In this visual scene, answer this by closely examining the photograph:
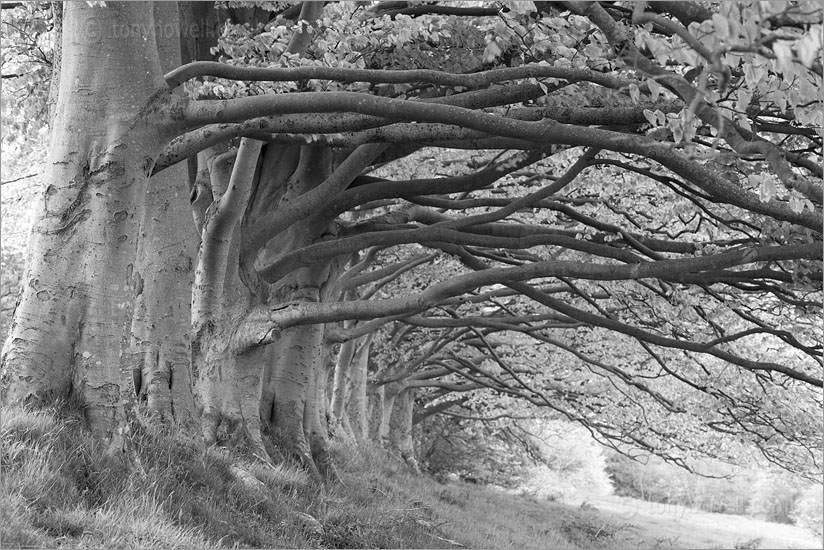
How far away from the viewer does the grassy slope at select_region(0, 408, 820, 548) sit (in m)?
4.77

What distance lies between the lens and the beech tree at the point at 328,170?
5.41 m

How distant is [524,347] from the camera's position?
2412 cm

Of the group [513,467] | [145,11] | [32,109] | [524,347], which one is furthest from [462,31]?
[513,467]

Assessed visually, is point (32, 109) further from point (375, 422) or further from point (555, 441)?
point (555, 441)

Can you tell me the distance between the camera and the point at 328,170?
10.2 m

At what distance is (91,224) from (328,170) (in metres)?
4.46

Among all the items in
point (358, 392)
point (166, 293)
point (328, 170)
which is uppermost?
point (328, 170)

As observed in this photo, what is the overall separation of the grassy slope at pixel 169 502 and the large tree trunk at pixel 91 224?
43cm

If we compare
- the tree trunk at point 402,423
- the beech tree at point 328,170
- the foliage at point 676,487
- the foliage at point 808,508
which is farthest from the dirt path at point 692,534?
the beech tree at point 328,170

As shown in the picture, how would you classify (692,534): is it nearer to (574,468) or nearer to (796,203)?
(574,468)

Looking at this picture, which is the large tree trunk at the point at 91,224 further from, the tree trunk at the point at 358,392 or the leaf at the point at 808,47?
the tree trunk at the point at 358,392

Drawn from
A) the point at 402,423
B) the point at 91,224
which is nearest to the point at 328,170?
the point at 91,224

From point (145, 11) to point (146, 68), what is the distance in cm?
50

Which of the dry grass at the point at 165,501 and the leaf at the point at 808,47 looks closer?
the leaf at the point at 808,47
